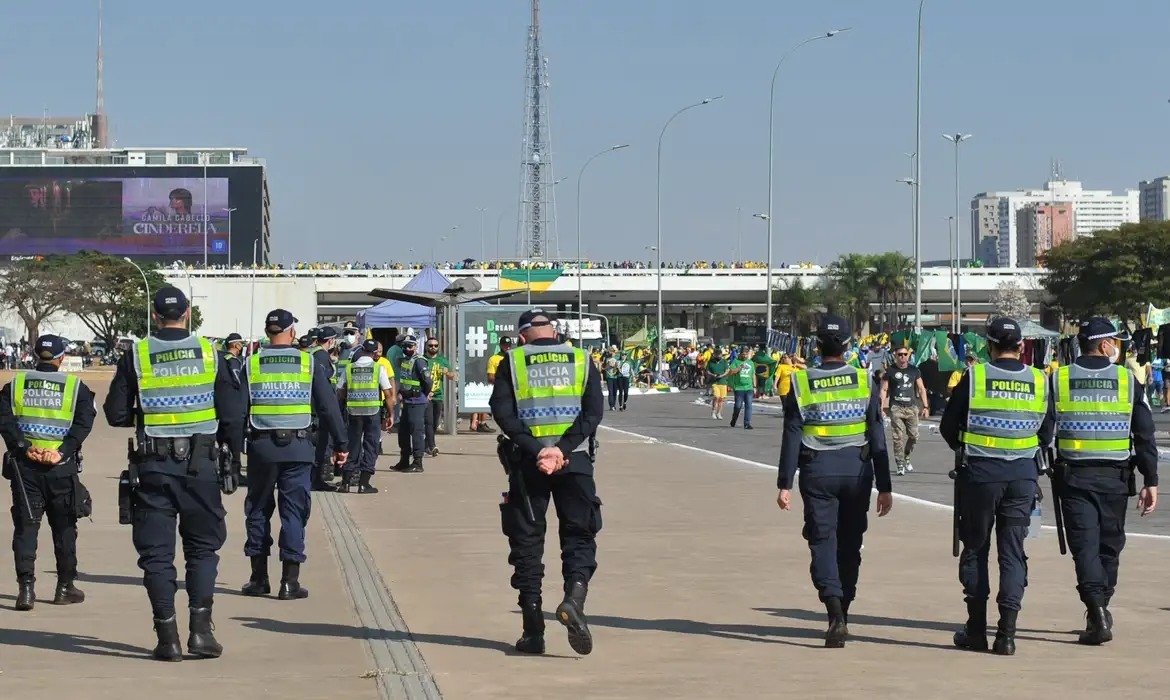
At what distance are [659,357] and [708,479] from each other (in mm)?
47362

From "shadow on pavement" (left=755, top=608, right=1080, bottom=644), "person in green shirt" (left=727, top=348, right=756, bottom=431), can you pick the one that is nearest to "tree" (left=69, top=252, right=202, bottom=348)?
"person in green shirt" (left=727, top=348, right=756, bottom=431)

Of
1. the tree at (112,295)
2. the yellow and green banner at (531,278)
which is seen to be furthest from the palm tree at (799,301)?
the tree at (112,295)

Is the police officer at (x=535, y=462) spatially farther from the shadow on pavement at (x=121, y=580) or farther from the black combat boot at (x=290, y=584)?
the shadow on pavement at (x=121, y=580)

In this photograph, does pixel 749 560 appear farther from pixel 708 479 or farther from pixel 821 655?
pixel 708 479

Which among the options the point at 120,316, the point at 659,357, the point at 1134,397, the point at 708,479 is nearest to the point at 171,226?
the point at 120,316

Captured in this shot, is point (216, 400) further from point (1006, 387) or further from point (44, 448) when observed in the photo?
point (1006, 387)

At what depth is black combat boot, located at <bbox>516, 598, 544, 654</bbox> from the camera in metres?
8.65

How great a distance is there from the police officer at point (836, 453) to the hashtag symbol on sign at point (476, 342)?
22153 millimetres

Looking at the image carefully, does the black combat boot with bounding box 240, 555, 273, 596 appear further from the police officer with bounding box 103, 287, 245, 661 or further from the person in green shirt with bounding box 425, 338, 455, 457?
the person in green shirt with bounding box 425, 338, 455, 457

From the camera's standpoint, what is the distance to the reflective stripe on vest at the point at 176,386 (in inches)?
344

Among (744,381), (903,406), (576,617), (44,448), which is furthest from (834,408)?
(744,381)

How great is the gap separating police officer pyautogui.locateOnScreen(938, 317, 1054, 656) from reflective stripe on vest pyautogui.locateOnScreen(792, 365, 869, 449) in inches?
16.8

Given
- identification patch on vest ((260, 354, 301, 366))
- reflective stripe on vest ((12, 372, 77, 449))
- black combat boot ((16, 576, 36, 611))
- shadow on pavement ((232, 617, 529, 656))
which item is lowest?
shadow on pavement ((232, 617, 529, 656))

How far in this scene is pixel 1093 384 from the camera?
30.3ft
